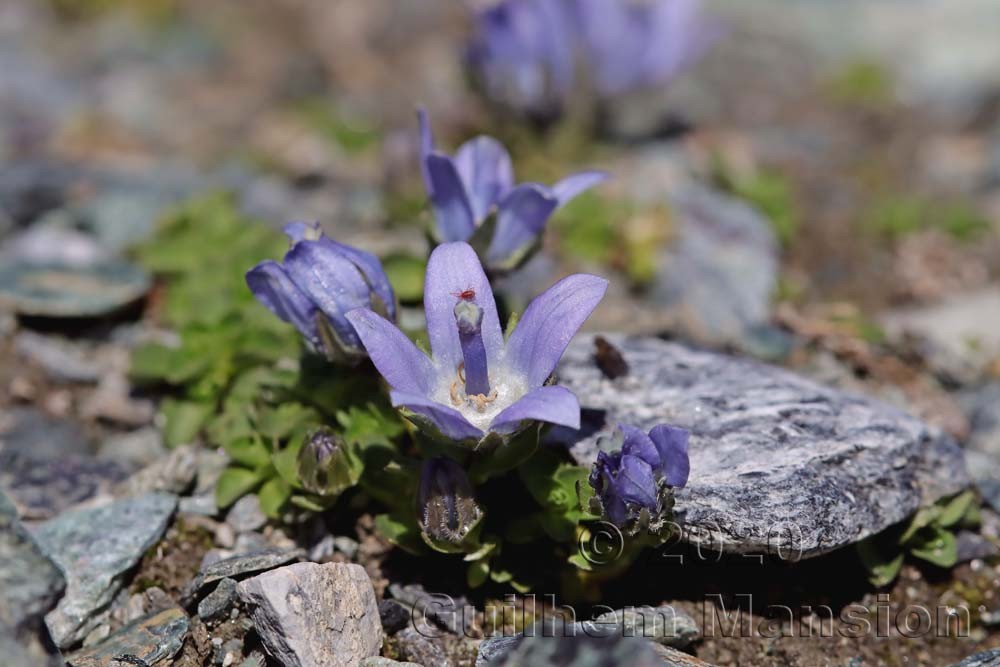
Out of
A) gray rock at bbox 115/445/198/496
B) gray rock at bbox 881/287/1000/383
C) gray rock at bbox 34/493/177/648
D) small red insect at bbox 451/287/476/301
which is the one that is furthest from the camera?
gray rock at bbox 881/287/1000/383

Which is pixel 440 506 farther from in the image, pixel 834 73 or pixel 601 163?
pixel 834 73

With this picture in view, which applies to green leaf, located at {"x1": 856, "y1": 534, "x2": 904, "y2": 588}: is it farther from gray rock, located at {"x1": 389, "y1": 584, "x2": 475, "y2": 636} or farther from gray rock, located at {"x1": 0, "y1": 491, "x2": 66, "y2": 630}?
gray rock, located at {"x1": 0, "y1": 491, "x2": 66, "y2": 630}

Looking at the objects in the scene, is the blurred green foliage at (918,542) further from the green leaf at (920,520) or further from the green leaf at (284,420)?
the green leaf at (284,420)

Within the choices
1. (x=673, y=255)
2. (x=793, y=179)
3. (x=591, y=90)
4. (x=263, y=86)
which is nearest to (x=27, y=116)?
(x=263, y=86)

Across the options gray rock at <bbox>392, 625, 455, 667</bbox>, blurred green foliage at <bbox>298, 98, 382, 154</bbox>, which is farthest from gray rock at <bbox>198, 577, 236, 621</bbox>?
blurred green foliage at <bbox>298, 98, 382, 154</bbox>

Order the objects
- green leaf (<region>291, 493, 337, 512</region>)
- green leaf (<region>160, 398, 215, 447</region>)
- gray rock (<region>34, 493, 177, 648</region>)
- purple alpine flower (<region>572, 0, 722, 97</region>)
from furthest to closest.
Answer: purple alpine flower (<region>572, 0, 722, 97</region>)
green leaf (<region>160, 398, 215, 447</region>)
green leaf (<region>291, 493, 337, 512</region>)
gray rock (<region>34, 493, 177, 648</region>)

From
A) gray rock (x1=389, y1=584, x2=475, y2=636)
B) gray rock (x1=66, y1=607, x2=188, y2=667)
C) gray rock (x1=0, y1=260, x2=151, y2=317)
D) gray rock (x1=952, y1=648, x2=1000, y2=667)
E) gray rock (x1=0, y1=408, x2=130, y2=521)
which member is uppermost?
gray rock (x1=0, y1=260, x2=151, y2=317)
